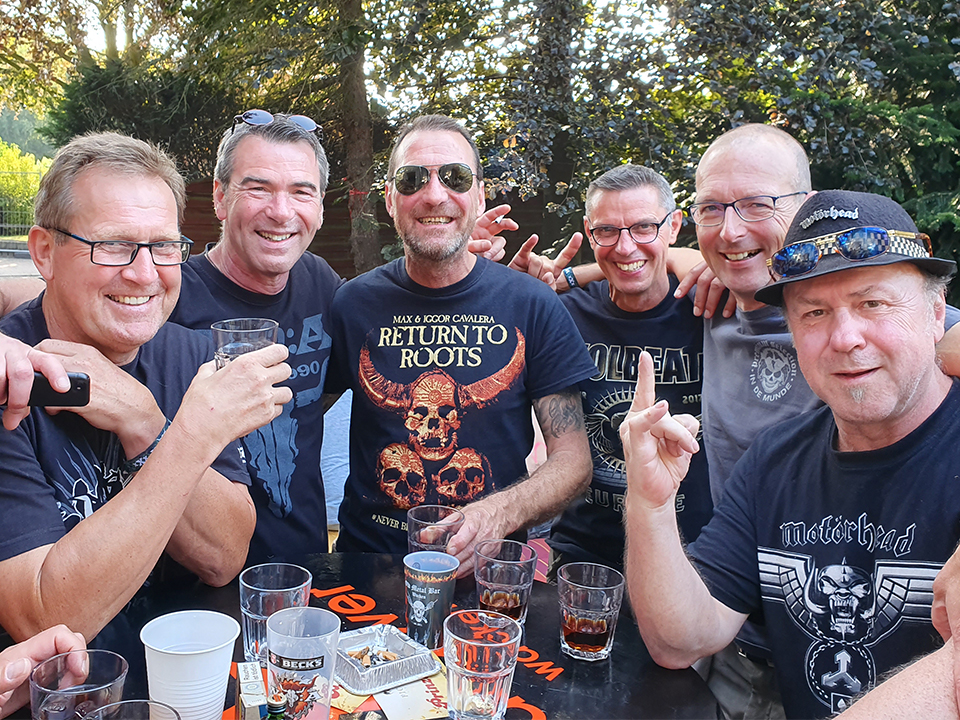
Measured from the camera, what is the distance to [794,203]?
9.46 feet

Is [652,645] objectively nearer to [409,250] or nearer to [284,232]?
[409,250]

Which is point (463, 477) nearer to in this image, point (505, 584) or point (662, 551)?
point (505, 584)

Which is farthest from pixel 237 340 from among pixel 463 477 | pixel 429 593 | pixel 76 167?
pixel 463 477

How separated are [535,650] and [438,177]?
77.0 inches

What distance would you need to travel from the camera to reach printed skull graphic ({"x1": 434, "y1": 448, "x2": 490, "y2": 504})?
2.95m

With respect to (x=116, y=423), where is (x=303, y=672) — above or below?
below

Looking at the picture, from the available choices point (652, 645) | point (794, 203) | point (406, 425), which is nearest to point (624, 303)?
point (794, 203)

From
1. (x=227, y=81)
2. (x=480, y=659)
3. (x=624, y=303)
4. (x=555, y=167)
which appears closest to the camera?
(x=480, y=659)

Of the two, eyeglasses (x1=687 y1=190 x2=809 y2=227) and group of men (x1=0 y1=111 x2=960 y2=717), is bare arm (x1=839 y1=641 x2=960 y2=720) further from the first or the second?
eyeglasses (x1=687 y1=190 x2=809 y2=227)

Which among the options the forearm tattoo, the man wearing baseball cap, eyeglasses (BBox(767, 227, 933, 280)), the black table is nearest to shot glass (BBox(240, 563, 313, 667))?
the black table

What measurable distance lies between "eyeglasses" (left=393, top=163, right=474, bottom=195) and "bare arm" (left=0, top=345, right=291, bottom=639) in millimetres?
1350

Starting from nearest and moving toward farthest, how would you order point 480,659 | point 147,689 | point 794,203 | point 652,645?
1. point 480,659
2. point 147,689
3. point 652,645
4. point 794,203

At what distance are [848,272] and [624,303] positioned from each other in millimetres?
1371

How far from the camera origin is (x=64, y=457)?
82.1 inches
